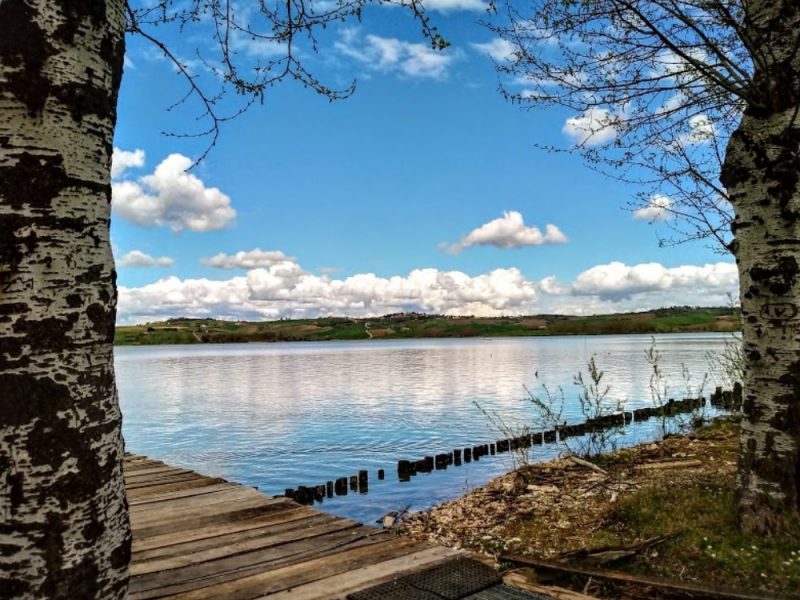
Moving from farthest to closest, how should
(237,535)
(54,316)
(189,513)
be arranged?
(189,513)
(237,535)
(54,316)

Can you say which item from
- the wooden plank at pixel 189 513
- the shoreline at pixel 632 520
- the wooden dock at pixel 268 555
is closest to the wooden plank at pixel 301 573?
the wooden dock at pixel 268 555

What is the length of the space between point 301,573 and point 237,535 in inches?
53.8

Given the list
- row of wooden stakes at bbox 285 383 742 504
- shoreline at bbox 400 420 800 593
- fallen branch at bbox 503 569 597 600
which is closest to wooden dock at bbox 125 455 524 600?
fallen branch at bbox 503 569 597 600

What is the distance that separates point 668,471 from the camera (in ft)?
35.3

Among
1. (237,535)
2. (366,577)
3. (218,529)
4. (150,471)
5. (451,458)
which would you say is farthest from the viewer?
(451,458)

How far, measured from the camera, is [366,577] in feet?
15.5

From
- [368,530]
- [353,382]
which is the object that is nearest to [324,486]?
[368,530]

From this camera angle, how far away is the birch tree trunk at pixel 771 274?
6.48 m

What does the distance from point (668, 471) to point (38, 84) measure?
36.9 ft

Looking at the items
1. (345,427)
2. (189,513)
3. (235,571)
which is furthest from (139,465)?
(345,427)

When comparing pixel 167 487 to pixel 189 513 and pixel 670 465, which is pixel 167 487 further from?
pixel 670 465

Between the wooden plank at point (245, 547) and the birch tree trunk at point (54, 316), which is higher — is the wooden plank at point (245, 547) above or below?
below

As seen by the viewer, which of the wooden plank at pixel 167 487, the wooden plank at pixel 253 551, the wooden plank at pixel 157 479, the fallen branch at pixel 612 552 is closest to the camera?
the wooden plank at pixel 253 551

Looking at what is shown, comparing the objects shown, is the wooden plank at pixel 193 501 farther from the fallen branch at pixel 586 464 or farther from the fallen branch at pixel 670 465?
the fallen branch at pixel 670 465
